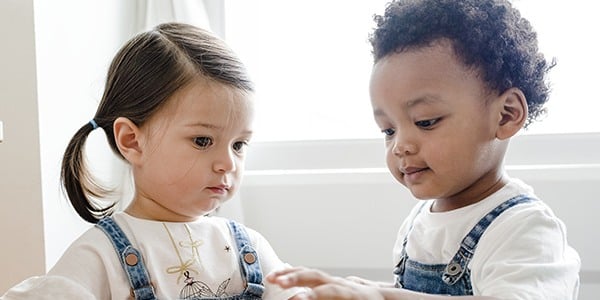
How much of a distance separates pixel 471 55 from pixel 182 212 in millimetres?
457

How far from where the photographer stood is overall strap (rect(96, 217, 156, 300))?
37.2 inches

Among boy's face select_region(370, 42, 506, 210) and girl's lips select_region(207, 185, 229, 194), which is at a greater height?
boy's face select_region(370, 42, 506, 210)

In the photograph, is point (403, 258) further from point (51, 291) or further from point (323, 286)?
point (51, 291)

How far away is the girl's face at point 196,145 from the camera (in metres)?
1.00

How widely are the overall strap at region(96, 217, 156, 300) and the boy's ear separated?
1.66 ft

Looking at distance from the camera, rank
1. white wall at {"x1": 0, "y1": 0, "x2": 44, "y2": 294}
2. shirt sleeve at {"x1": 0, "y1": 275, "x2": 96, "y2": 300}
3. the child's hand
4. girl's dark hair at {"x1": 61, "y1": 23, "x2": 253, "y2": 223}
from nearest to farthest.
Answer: the child's hand, shirt sleeve at {"x1": 0, "y1": 275, "x2": 96, "y2": 300}, girl's dark hair at {"x1": 61, "y1": 23, "x2": 253, "y2": 223}, white wall at {"x1": 0, "y1": 0, "x2": 44, "y2": 294}

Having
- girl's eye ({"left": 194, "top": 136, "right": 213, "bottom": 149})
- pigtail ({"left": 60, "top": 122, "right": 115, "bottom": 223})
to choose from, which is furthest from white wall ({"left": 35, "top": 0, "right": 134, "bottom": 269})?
girl's eye ({"left": 194, "top": 136, "right": 213, "bottom": 149})

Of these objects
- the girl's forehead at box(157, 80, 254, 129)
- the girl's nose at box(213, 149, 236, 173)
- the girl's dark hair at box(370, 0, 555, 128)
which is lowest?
the girl's nose at box(213, 149, 236, 173)

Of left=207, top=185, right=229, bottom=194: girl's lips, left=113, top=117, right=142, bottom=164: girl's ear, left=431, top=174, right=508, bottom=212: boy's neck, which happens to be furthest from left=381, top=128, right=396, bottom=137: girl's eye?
left=113, top=117, right=142, bottom=164: girl's ear

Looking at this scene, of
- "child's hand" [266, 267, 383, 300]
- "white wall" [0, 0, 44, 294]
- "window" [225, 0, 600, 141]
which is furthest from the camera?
"window" [225, 0, 600, 141]

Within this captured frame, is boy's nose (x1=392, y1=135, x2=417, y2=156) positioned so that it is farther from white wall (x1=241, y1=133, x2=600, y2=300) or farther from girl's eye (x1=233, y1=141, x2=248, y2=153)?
white wall (x1=241, y1=133, x2=600, y2=300)

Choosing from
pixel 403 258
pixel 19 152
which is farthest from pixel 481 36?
pixel 19 152

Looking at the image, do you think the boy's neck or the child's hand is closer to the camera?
the child's hand

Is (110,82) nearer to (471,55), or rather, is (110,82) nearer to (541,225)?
(471,55)
